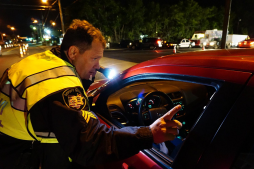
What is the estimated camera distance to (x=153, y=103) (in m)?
2.17

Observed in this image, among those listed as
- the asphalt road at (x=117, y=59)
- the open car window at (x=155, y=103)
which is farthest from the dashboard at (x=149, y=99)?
the asphalt road at (x=117, y=59)

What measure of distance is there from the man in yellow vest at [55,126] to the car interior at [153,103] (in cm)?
73

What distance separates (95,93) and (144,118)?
603mm

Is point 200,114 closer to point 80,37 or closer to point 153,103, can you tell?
point 80,37

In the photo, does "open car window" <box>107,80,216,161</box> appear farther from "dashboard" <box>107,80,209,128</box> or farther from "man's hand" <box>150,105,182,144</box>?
"man's hand" <box>150,105,182,144</box>

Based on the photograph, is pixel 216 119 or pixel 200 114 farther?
pixel 200 114

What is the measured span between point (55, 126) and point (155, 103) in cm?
142

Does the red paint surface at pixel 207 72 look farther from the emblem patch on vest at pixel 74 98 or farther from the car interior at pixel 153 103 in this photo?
the emblem patch on vest at pixel 74 98

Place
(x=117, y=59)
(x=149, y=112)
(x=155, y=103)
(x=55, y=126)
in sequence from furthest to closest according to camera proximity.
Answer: (x=117, y=59) < (x=155, y=103) < (x=149, y=112) < (x=55, y=126)

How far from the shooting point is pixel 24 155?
3.81 feet

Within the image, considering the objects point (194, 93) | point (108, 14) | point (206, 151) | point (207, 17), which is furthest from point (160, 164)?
point (207, 17)

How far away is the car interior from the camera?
2059 mm

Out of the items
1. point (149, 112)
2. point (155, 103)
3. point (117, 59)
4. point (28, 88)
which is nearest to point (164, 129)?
point (28, 88)

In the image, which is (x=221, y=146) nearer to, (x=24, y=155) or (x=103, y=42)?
(x=103, y=42)
